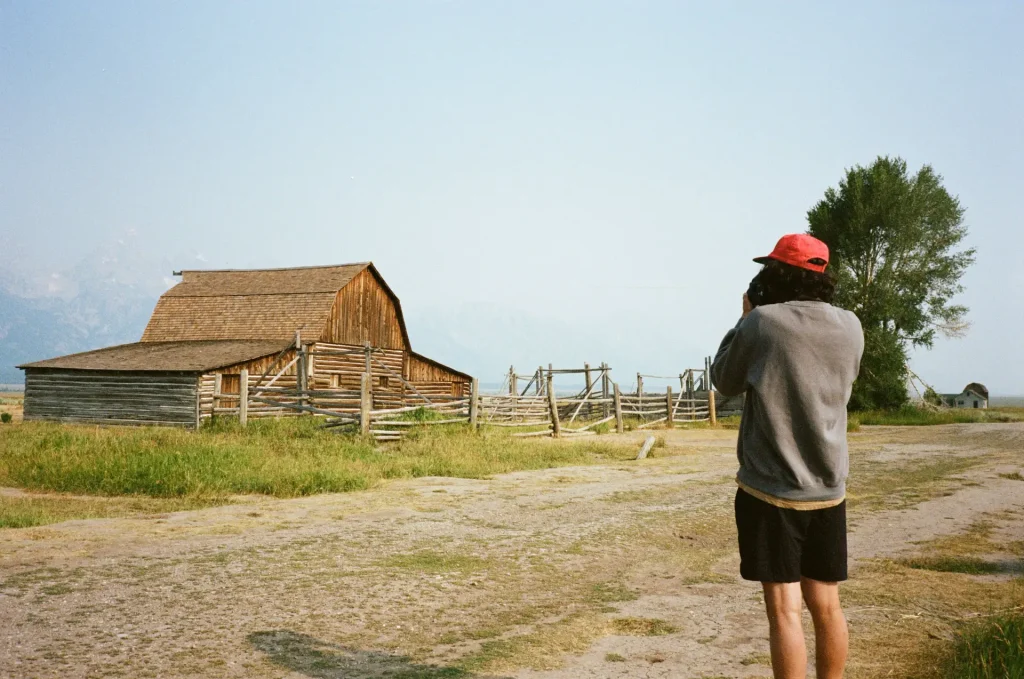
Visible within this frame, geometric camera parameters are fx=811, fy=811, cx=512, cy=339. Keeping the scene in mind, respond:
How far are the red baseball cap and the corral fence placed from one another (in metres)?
15.8

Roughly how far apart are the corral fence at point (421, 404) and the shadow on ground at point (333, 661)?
13.7 m

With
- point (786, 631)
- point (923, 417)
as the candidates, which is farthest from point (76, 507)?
point (923, 417)

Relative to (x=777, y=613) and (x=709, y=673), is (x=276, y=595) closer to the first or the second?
(x=709, y=673)

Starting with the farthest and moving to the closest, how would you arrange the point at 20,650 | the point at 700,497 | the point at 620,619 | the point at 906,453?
the point at 906,453 < the point at 700,497 < the point at 620,619 < the point at 20,650

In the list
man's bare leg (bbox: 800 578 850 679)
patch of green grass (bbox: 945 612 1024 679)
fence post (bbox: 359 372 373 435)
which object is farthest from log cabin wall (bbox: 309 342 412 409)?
man's bare leg (bbox: 800 578 850 679)

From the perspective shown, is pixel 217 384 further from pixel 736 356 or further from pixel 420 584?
pixel 736 356

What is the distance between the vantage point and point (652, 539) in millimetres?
8320

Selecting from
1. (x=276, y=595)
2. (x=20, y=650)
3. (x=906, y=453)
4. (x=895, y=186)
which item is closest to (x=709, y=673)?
(x=276, y=595)

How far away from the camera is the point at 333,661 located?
14.7 feet

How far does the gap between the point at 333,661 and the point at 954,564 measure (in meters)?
5.29

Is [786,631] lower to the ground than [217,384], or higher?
lower

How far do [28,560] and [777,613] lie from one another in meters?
6.50

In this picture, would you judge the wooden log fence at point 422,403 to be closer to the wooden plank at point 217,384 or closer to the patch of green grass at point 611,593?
the wooden plank at point 217,384

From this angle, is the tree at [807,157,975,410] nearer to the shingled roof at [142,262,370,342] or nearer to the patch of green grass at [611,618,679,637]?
the shingled roof at [142,262,370,342]
